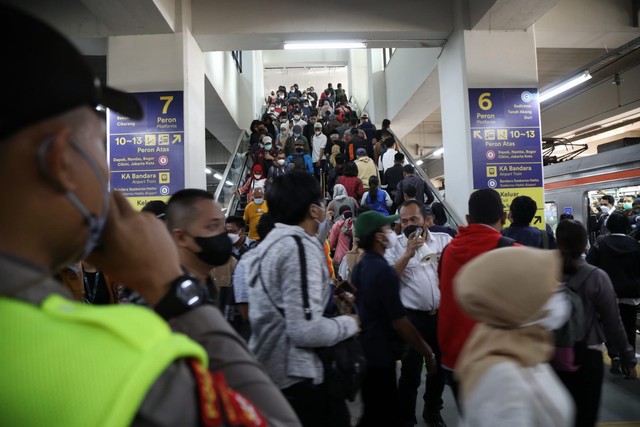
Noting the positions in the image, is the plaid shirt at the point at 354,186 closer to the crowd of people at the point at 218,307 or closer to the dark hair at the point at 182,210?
the crowd of people at the point at 218,307

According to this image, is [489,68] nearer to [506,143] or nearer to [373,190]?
[506,143]

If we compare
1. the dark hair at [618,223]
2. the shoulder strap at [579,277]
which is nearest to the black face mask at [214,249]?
the shoulder strap at [579,277]

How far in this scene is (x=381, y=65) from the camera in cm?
1464

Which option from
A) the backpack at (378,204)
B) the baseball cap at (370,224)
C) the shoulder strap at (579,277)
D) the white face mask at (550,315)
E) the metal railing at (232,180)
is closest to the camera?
the white face mask at (550,315)

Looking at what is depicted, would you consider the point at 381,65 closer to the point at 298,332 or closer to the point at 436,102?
the point at 436,102

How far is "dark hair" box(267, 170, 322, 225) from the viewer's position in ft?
6.70

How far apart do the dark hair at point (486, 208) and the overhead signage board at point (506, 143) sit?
411 centimetres

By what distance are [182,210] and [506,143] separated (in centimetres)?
612

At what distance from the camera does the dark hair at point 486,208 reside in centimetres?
265

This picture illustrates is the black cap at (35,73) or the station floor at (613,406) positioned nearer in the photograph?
the black cap at (35,73)

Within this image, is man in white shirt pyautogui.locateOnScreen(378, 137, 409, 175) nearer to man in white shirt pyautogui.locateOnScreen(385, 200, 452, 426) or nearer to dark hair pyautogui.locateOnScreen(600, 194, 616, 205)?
dark hair pyautogui.locateOnScreen(600, 194, 616, 205)

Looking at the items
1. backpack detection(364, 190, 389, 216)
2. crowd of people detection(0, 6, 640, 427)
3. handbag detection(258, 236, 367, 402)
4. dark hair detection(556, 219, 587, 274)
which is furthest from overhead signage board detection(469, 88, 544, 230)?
handbag detection(258, 236, 367, 402)

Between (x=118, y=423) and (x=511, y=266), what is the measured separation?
3.91ft

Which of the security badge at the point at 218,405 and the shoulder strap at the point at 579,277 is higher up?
the security badge at the point at 218,405
